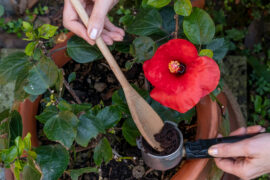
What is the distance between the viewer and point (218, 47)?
31.1 inches

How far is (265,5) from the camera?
4.86 ft

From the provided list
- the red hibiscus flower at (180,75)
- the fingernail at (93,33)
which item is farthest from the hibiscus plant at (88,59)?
the fingernail at (93,33)

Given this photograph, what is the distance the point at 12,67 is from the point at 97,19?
277 mm

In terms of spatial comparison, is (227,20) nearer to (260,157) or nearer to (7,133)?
(260,157)

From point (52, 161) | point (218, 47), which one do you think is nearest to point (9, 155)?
point (52, 161)

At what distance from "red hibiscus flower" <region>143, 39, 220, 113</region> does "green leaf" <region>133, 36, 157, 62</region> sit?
3.4 inches

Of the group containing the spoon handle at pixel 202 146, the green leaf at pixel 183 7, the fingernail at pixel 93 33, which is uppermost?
the green leaf at pixel 183 7

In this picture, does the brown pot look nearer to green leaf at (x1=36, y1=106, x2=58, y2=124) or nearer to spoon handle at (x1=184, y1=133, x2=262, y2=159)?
spoon handle at (x1=184, y1=133, x2=262, y2=159)

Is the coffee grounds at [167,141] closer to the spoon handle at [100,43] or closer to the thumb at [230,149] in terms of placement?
the thumb at [230,149]

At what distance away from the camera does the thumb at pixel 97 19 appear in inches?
25.8

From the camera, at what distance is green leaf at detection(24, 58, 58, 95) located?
2.30ft

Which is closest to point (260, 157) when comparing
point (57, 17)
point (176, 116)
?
point (176, 116)

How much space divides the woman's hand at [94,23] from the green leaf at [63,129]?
0.66 feet

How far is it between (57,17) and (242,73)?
1.00 metres
